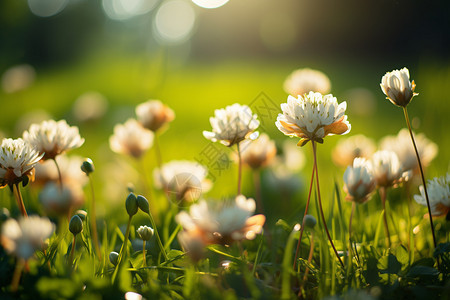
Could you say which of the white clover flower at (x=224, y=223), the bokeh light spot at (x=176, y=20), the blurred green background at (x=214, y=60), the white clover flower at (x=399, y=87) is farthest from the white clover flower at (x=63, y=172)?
the bokeh light spot at (x=176, y=20)

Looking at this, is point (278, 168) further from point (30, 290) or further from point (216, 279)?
point (30, 290)

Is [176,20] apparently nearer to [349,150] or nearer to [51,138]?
[349,150]

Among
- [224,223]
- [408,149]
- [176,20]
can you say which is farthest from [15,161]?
[176,20]

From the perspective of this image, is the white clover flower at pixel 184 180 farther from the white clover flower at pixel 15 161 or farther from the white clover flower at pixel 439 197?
the white clover flower at pixel 439 197

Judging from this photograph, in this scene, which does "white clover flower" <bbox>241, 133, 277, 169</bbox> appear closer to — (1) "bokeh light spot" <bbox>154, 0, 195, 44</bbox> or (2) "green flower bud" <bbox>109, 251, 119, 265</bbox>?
(2) "green flower bud" <bbox>109, 251, 119, 265</bbox>

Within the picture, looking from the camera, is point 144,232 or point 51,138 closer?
point 144,232

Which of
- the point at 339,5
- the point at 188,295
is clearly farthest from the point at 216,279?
the point at 339,5
